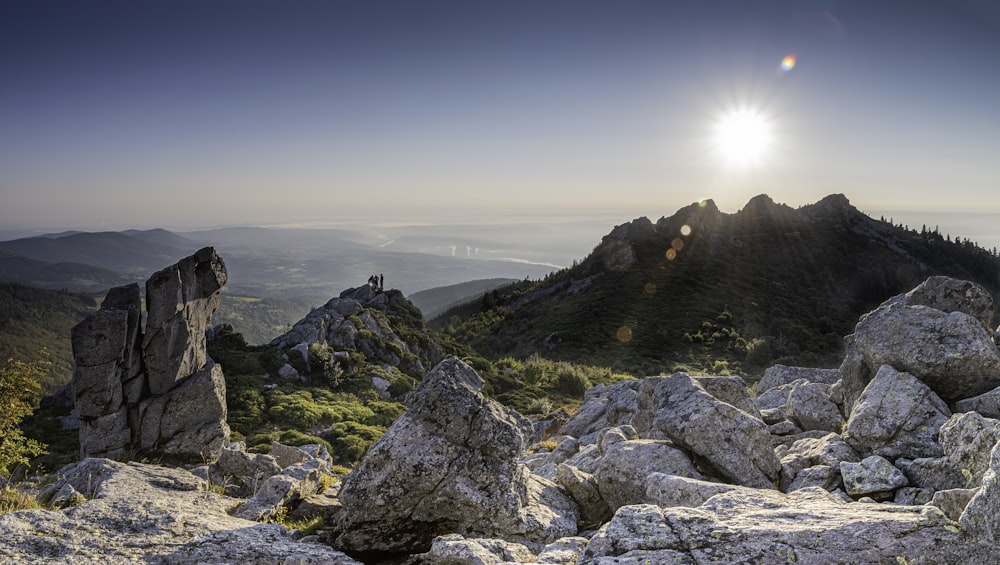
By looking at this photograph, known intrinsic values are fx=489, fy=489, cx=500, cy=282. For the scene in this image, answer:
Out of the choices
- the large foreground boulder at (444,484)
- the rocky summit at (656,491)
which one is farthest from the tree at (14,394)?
the large foreground boulder at (444,484)

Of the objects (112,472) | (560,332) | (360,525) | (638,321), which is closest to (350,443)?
(112,472)

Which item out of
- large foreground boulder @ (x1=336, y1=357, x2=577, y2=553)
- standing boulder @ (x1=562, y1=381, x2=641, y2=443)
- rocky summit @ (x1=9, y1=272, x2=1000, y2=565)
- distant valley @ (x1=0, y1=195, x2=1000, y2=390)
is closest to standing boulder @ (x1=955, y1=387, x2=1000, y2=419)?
rocky summit @ (x1=9, y1=272, x2=1000, y2=565)

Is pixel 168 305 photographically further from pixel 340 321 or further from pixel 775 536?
pixel 775 536

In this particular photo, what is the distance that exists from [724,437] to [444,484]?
6.49 metres

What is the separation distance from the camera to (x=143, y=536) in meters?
8.02

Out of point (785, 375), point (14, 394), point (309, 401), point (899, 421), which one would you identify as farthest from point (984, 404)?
point (309, 401)

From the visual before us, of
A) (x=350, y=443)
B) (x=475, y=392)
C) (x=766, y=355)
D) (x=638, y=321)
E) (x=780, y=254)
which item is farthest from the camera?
(x=780, y=254)

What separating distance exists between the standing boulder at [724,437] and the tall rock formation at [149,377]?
867 inches

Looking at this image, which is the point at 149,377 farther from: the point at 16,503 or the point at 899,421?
the point at 899,421

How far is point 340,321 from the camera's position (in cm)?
4853

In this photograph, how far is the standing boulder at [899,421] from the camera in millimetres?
10048

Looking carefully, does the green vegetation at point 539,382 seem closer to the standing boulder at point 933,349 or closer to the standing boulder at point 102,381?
the standing boulder at point 102,381

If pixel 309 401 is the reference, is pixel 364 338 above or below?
above

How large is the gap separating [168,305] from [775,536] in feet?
89.9
